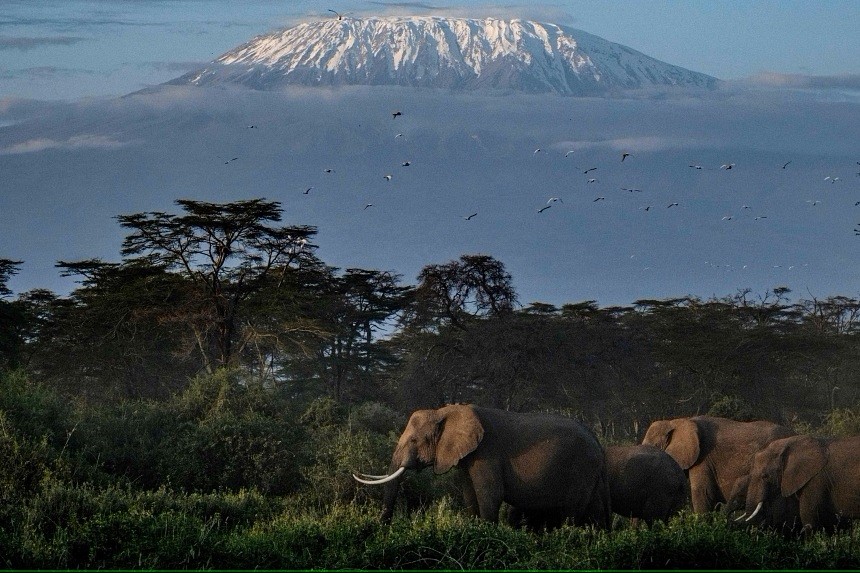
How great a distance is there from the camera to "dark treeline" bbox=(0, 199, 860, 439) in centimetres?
4562

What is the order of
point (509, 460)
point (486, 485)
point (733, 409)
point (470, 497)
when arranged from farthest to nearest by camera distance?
point (733, 409)
point (470, 497)
point (509, 460)
point (486, 485)

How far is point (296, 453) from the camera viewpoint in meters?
24.2

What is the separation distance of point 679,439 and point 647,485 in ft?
6.94

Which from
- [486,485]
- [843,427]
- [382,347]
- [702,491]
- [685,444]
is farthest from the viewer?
[382,347]

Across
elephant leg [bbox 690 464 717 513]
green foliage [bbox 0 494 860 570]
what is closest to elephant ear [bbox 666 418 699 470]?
elephant leg [bbox 690 464 717 513]

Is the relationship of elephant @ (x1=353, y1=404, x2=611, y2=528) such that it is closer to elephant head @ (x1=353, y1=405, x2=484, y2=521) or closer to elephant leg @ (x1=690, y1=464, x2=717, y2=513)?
elephant head @ (x1=353, y1=405, x2=484, y2=521)

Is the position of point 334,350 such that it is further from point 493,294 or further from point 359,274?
point 493,294

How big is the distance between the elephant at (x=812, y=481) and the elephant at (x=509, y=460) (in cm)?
219

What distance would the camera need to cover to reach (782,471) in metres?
19.4

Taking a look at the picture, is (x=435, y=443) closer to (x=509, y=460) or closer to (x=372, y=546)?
(x=509, y=460)

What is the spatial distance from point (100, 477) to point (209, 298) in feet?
81.0

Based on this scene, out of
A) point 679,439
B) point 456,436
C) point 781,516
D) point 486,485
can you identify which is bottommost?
point 781,516

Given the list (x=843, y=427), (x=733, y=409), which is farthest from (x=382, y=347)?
(x=843, y=427)

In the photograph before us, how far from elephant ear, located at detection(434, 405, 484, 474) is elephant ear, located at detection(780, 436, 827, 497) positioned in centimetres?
429
